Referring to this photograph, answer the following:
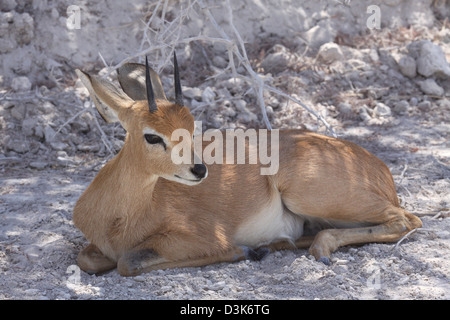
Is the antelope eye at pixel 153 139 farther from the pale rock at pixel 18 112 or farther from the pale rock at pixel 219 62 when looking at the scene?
the pale rock at pixel 219 62

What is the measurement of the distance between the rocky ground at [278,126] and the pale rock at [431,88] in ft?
0.11

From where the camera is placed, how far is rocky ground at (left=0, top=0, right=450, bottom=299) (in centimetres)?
501

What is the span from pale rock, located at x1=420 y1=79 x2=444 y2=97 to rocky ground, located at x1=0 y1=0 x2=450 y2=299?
0.11ft

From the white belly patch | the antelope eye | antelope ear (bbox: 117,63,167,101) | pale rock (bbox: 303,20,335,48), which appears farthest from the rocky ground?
antelope ear (bbox: 117,63,167,101)

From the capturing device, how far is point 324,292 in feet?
15.9

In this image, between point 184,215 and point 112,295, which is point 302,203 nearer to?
point 184,215

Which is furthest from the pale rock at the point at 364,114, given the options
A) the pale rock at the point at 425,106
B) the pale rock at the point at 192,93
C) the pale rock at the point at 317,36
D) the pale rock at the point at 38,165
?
the pale rock at the point at 38,165

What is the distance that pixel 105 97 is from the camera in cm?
533

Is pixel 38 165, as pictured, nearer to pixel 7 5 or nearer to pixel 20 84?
pixel 20 84

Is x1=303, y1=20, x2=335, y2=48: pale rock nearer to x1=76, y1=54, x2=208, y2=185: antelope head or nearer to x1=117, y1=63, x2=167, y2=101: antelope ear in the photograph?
x1=117, y1=63, x2=167, y2=101: antelope ear

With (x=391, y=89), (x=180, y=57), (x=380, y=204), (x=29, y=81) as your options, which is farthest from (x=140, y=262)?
(x=391, y=89)

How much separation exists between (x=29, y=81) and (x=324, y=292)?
5.48 m

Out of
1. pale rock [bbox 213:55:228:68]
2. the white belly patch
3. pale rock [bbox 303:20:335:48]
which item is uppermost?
pale rock [bbox 303:20:335:48]

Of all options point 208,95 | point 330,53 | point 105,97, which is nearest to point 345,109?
point 330,53
